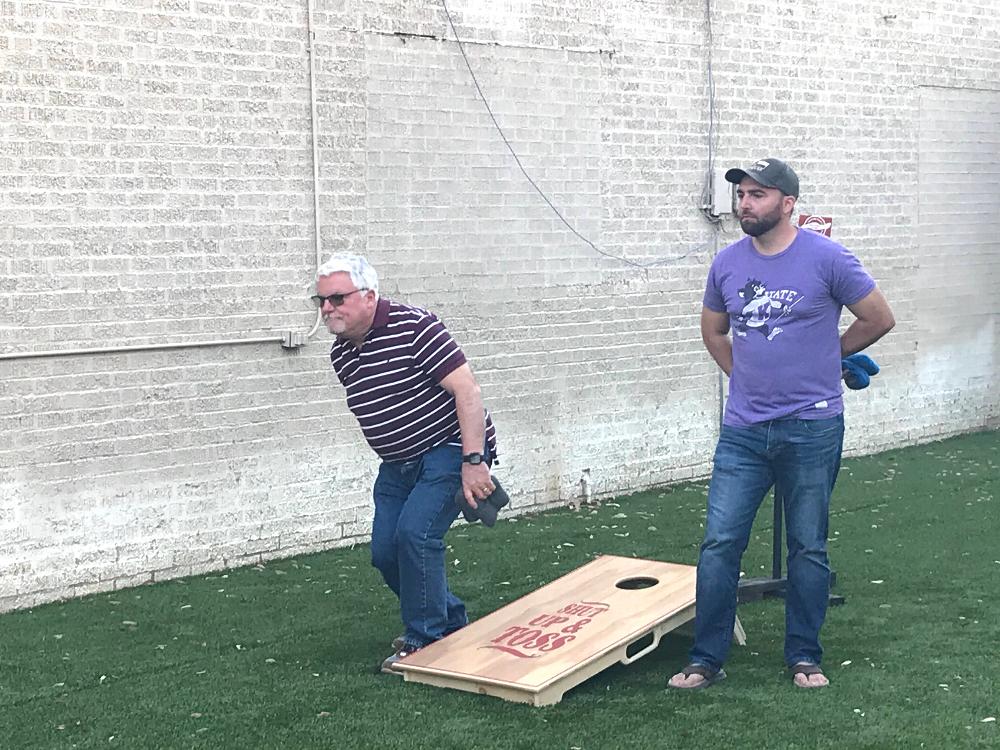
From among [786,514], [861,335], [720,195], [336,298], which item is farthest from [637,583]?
[720,195]

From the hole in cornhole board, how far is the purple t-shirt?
47.5 inches

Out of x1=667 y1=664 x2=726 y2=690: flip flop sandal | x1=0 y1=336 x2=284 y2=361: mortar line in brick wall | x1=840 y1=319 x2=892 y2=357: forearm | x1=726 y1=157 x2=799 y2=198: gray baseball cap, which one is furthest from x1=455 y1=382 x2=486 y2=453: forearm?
x1=0 y1=336 x2=284 y2=361: mortar line in brick wall

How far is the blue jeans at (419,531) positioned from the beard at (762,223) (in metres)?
1.44

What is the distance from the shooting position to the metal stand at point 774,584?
7238mm

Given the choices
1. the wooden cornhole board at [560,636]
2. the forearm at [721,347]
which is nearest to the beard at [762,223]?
the forearm at [721,347]

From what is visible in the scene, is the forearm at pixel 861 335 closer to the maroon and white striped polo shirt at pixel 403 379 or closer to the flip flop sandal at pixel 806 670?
the flip flop sandal at pixel 806 670

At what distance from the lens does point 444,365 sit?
591 cm

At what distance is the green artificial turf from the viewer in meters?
5.32

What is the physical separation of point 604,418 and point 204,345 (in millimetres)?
3363

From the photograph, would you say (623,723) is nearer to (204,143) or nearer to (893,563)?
(893,563)

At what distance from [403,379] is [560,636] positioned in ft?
3.91

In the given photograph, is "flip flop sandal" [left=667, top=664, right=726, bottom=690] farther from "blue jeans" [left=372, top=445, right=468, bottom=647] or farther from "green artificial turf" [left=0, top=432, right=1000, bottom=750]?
"blue jeans" [left=372, top=445, right=468, bottom=647]

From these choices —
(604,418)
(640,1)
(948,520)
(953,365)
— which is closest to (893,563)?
(948,520)

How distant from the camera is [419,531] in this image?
5957 millimetres
